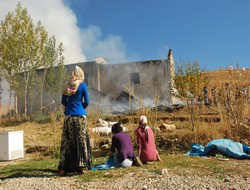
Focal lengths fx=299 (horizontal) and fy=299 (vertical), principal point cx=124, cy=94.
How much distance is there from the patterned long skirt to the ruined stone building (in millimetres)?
17815

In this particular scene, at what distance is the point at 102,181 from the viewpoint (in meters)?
4.50

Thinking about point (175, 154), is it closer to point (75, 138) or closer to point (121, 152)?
point (121, 152)

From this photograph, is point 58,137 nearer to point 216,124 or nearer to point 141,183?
point 216,124

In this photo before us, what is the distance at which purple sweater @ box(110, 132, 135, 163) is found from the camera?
548 cm

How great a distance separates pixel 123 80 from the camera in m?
27.6

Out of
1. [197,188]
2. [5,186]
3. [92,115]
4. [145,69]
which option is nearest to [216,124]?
[92,115]

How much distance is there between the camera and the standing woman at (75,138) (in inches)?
200

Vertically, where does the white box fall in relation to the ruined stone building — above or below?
below

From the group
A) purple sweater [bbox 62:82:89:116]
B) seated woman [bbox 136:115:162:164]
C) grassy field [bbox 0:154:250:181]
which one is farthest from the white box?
seated woman [bbox 136:115:162:164]

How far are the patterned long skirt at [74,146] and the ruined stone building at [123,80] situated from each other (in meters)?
17.8

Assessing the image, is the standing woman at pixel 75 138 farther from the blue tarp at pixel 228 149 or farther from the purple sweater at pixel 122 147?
the blue tarp at pixel 228 149

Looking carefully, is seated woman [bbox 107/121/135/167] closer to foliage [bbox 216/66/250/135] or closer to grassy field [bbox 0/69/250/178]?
grassy field [bbox 0/69/250/178]

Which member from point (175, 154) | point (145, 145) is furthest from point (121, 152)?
point (175, 154)

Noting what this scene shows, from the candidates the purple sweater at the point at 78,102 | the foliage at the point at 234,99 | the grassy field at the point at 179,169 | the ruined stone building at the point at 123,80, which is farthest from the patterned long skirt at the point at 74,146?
the ruined stone building at the point at 123,80
